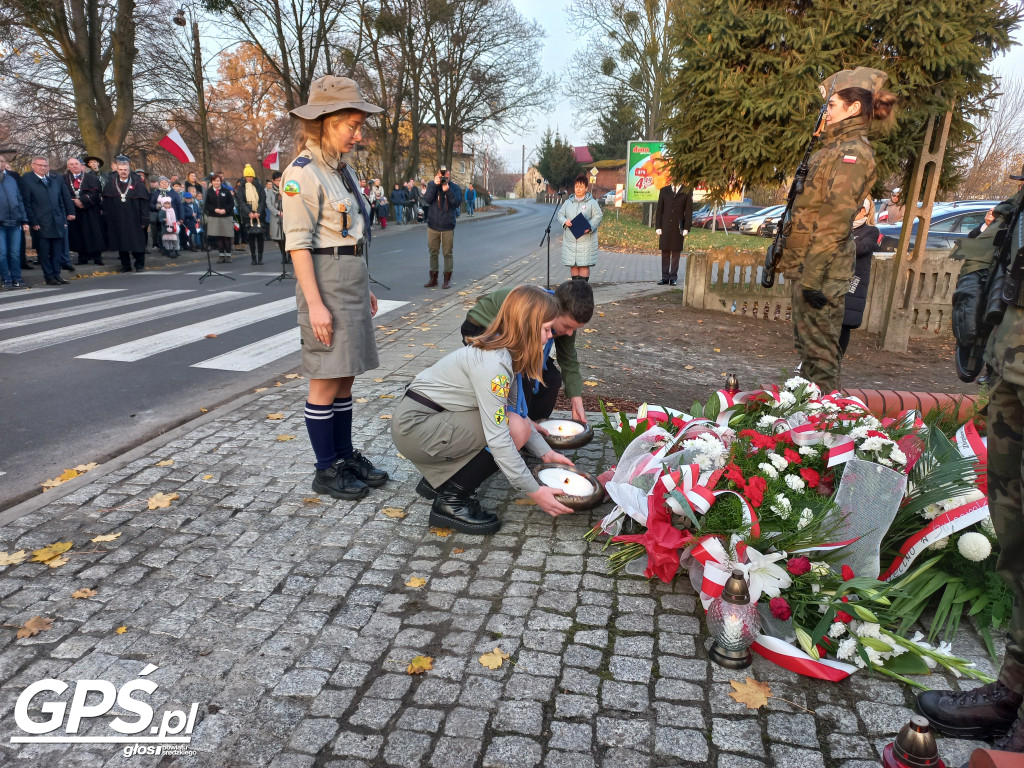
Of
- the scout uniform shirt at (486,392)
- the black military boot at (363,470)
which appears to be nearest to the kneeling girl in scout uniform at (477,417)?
the scout uniform shirt at (486,392)

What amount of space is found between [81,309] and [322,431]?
766 cm

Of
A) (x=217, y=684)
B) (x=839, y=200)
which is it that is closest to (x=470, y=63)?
(x=839, y=200)

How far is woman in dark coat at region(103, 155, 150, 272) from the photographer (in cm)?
1374

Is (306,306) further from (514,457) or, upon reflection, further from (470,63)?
(470,63)

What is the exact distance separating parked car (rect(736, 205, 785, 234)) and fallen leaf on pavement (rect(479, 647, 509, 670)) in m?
27.8

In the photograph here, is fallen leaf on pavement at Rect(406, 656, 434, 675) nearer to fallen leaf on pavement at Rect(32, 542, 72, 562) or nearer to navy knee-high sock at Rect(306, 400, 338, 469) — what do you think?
navy knee-high sock at Rect(306, 400, 338, 469)

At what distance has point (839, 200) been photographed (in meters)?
4.67

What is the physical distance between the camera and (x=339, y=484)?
13.3 feet

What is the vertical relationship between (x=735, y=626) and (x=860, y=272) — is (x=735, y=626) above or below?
below

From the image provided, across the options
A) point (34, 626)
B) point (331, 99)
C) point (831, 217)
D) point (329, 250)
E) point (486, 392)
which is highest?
point (331, 99)

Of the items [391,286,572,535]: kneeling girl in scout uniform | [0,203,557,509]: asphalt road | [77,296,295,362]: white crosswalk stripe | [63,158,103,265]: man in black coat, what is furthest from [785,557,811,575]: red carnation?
[63,158,103,265]: man in black coat

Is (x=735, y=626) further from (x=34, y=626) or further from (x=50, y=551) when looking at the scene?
(x=50, y=551)

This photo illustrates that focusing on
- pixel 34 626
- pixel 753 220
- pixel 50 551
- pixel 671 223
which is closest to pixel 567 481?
pixel 34 626

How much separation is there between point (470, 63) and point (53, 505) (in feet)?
142
